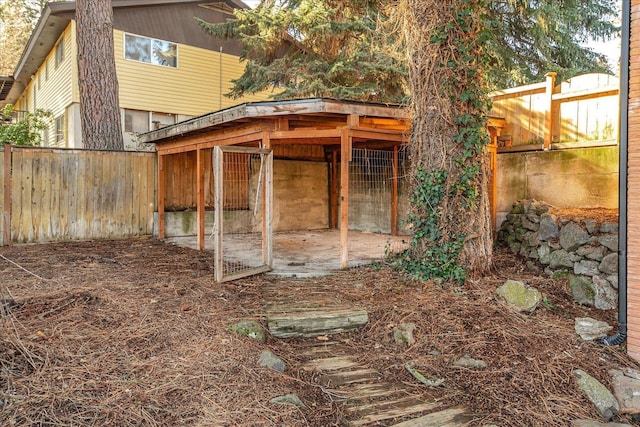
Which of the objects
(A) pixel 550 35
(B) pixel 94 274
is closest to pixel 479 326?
(B) pixel 94 274

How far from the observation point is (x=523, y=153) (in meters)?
6.12

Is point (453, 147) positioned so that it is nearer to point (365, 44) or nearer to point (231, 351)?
point (231, 351)

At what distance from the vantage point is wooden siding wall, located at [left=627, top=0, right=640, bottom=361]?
10.7ft

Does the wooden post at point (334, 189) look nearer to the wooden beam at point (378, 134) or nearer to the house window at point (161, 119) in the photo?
the wooden beam at point (378, 134)

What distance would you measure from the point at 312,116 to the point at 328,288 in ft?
7.40

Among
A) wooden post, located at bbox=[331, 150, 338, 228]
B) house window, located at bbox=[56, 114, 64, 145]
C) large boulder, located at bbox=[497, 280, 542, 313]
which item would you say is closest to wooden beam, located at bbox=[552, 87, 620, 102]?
large boulder, located at bbox=[497, 280, 542, 313]

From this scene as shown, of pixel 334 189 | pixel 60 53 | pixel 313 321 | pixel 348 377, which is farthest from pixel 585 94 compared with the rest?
pixel 60 53

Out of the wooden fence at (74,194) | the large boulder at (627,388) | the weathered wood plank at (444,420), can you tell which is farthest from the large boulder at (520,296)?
the wooden fence at (74,194)

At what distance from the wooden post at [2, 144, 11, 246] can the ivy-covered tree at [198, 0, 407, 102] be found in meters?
5.53

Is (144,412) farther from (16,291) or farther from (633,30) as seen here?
(633,30)

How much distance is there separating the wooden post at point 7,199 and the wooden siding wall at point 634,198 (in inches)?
340

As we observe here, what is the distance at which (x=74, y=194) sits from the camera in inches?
Result: 312

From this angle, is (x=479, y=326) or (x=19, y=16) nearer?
(x=479, y=326)

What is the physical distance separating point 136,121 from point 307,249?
737cm
